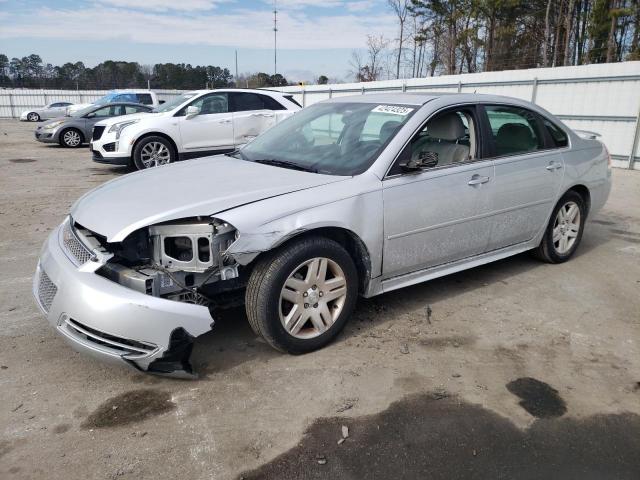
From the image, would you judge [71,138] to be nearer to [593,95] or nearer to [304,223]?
[593,95]

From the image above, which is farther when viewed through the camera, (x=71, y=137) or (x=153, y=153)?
(x=71, y=137)

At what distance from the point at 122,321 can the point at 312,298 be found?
45.0 inches

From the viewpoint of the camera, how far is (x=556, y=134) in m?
4.96

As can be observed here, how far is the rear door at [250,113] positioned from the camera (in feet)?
34.6

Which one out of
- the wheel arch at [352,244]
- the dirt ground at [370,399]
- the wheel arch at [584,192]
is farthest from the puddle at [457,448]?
the wheel arch at [584,192]

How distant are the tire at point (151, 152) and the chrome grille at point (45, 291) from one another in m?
7.08

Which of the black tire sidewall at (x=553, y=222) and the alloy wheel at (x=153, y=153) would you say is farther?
the alloy wheel at (x=153, y=153)

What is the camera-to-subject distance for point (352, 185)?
3.47m

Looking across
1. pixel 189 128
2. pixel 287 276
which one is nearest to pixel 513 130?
pixel 287 276

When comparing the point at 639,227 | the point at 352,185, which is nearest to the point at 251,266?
the point at 352,185

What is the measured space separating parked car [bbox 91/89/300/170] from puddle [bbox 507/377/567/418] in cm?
780

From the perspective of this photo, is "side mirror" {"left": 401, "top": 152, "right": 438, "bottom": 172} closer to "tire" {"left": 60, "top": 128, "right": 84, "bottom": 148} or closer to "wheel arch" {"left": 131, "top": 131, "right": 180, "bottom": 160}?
"wheel arch" {"left": 131, "top": 131, "right": 180, "bottom": 160}

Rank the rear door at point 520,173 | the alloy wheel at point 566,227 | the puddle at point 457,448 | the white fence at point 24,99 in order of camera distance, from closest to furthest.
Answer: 1. the puddle at point 457,448
2. the rear door at point 520,173
3. the alloy wheel at point 566,227
4. the white fence at point 24,99

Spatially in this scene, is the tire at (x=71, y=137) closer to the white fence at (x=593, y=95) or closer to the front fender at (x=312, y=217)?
the white fence at (x=593, y=95)
